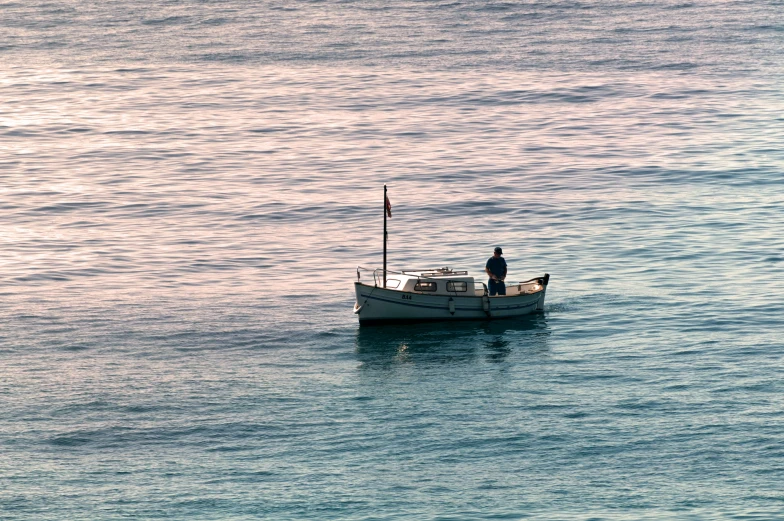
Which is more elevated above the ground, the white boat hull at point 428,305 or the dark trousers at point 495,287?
the dark trousers at point 495,287

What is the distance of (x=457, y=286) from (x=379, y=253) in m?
14.7

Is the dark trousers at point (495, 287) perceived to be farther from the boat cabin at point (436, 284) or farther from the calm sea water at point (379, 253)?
the calm sea water at point (379, 253)

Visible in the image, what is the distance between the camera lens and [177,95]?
416 feet

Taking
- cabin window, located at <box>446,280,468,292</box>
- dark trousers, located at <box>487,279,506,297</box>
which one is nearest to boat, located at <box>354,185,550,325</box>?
cabin window, located at <box>446,280,468,292</box>

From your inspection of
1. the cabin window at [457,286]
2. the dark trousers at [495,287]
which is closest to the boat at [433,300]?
the cabin window at [457,286]

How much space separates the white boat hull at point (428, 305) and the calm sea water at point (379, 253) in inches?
27.4

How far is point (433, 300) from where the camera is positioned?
6388 cm

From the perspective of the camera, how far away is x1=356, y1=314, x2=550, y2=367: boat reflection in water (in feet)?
196

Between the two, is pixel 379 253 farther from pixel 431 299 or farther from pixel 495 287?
pixel 431 299

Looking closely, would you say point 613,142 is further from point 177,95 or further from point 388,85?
point 177,95

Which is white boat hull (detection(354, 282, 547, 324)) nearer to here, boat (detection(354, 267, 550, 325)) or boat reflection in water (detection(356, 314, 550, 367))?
boat (detection(354, 267, 550, 325))

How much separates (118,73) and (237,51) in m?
12.1

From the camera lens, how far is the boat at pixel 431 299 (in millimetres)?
63438

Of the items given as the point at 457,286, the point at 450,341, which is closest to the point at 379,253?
the point at 457,286
